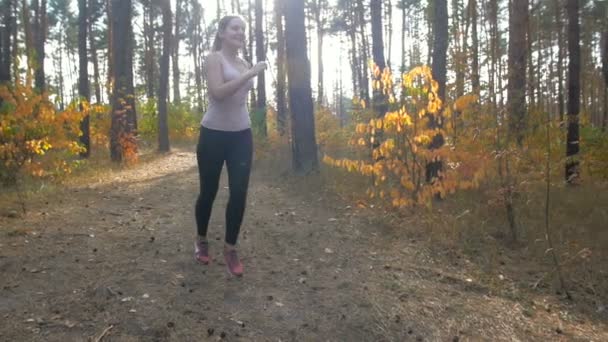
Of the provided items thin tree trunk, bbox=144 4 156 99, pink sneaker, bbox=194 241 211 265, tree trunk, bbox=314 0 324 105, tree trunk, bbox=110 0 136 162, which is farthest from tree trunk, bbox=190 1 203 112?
pink sneaker, bbox=194 241 211 265

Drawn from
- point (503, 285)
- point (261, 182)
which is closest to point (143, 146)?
point (261, 182)

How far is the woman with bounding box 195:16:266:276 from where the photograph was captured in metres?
3.34

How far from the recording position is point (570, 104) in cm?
730

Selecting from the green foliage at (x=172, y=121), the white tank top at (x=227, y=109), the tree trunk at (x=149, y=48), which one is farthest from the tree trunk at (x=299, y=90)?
the tree trunk at (x=149, y=48)

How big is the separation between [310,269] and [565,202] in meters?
4.47

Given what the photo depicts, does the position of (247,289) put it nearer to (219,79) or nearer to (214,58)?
(219,79)

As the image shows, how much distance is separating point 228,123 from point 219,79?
1.09ft

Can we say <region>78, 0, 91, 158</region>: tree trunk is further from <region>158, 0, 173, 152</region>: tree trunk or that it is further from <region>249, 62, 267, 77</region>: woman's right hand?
<region>249, 62, 267, 77</region>: woman's right hand

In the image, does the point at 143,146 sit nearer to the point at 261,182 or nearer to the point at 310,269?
the point at 261,182

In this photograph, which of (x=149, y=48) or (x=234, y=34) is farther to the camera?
(x=149, y=48)

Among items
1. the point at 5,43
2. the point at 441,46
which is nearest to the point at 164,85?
the point at 5,43

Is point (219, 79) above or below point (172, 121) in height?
below

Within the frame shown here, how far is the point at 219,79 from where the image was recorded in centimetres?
332

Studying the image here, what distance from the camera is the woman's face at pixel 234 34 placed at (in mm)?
3412
